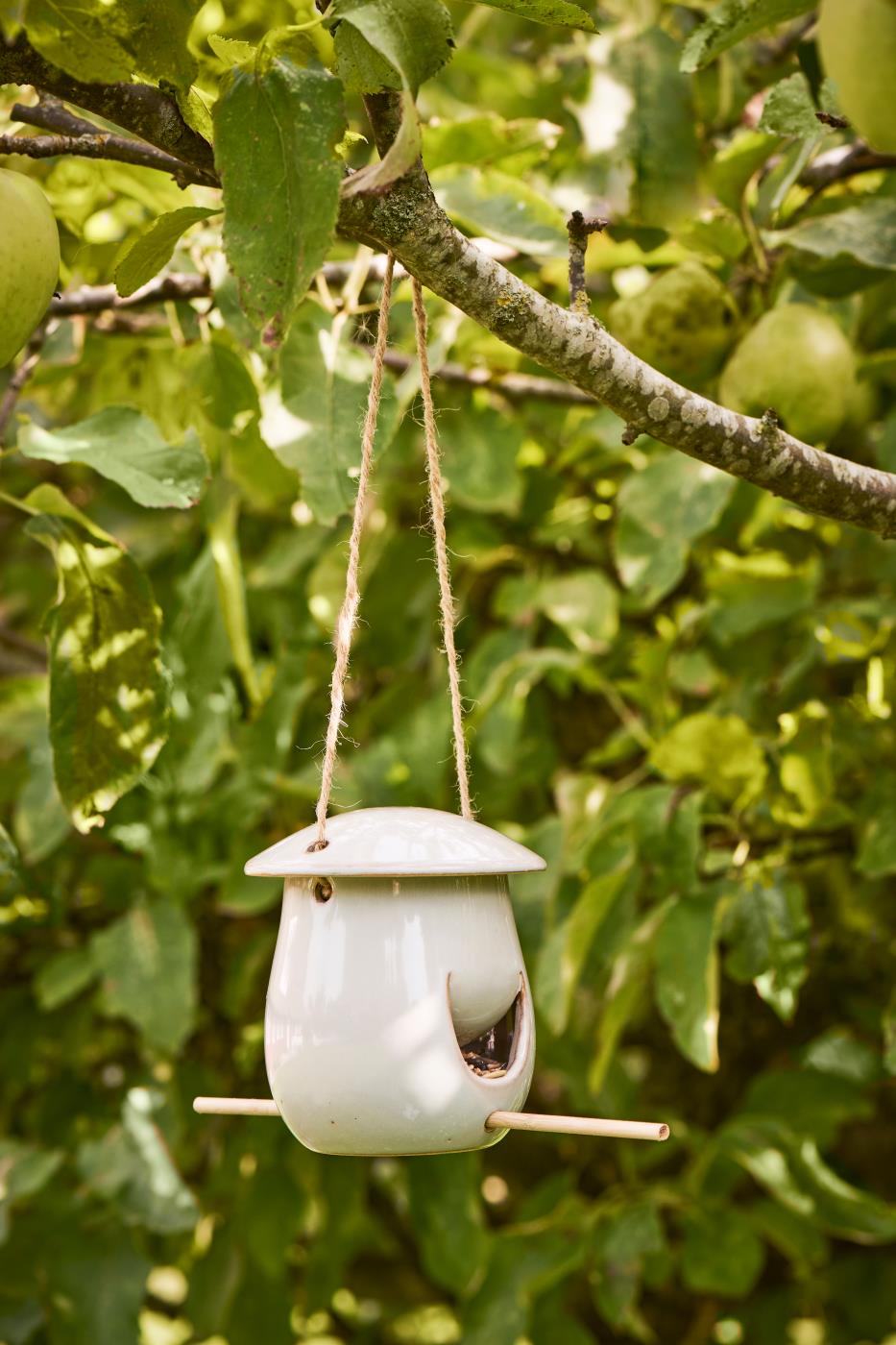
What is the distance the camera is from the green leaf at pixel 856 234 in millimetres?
1016

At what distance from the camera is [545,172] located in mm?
1606

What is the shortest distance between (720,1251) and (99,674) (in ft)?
3.24

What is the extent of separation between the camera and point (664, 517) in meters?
1.21

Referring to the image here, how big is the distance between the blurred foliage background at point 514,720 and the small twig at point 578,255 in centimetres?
19

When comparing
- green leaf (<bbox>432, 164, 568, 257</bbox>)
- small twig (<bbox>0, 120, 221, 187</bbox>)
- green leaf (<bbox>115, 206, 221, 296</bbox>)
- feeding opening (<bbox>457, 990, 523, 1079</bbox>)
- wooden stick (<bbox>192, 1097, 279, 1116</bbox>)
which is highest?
green leaf (<bbox>432, 164, 568, 257</bbox>)

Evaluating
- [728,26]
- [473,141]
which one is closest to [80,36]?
[728,26]

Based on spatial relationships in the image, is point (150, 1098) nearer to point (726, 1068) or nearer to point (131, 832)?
point (131, 832)

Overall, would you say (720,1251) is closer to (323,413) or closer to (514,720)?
(514,720)

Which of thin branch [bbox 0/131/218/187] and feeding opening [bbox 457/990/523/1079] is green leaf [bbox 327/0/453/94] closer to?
thin branch [bbox 0/131/218/187]

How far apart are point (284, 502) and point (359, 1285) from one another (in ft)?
4.05

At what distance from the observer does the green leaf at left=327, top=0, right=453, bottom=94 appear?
0.54 m

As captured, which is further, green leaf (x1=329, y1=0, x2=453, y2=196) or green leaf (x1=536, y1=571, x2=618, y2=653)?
green leaf (x1=536, y1=571, x2=618, y2=653)

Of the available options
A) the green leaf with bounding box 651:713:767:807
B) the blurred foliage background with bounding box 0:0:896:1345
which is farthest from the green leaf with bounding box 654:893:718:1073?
the green leaf with bounding box 651:713:767:807

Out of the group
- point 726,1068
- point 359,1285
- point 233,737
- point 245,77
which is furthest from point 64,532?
point 359,1285
